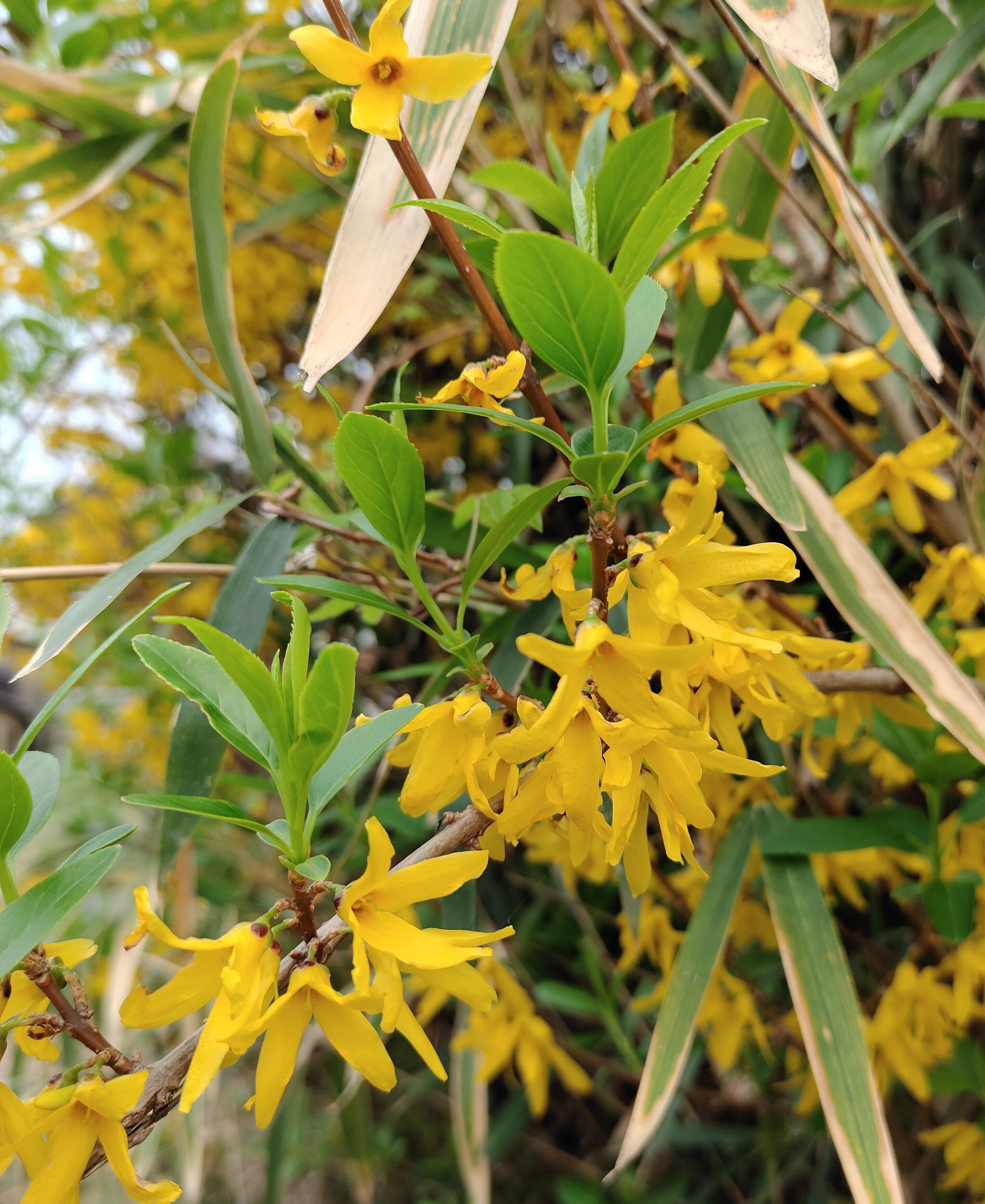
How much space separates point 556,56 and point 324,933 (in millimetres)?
1516

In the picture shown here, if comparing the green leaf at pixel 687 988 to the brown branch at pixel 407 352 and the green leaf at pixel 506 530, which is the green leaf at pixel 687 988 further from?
the brown branch at pixel 407 352

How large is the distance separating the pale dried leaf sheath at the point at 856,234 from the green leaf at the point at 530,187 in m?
0.16

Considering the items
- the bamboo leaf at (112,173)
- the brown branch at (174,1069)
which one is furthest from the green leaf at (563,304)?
the bamboo leaf at (112,173)

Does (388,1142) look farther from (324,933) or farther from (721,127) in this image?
(721,127)

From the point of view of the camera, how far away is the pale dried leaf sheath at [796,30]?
382 mm

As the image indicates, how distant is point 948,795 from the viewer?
84 centimetres

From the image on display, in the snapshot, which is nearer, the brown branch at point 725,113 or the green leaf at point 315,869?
the green leaf at point 315,869

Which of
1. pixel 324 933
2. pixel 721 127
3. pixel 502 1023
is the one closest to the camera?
pixel 324 933

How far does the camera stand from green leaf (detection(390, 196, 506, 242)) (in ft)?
1.06

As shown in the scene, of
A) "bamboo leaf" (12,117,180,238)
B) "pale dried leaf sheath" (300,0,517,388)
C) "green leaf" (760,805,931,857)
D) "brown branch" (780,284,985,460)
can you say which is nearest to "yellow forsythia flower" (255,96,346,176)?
"pale dried leaf sheath" (300,0,517,388)

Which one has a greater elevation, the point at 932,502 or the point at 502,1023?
the point at 932,502

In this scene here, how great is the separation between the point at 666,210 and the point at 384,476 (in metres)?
0.17


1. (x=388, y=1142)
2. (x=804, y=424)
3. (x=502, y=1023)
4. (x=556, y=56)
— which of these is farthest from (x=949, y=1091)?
(x=556, y=56)

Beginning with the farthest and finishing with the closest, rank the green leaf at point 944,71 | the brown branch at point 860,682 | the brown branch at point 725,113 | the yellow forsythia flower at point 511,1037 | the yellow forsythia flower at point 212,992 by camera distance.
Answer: the yellow forsythia flower at point 511,1037, the green leaf at point 944,71, the brown branch at point 725,113, the brown branch at point 860,682, the yellow forsythia flower at point 212,992
